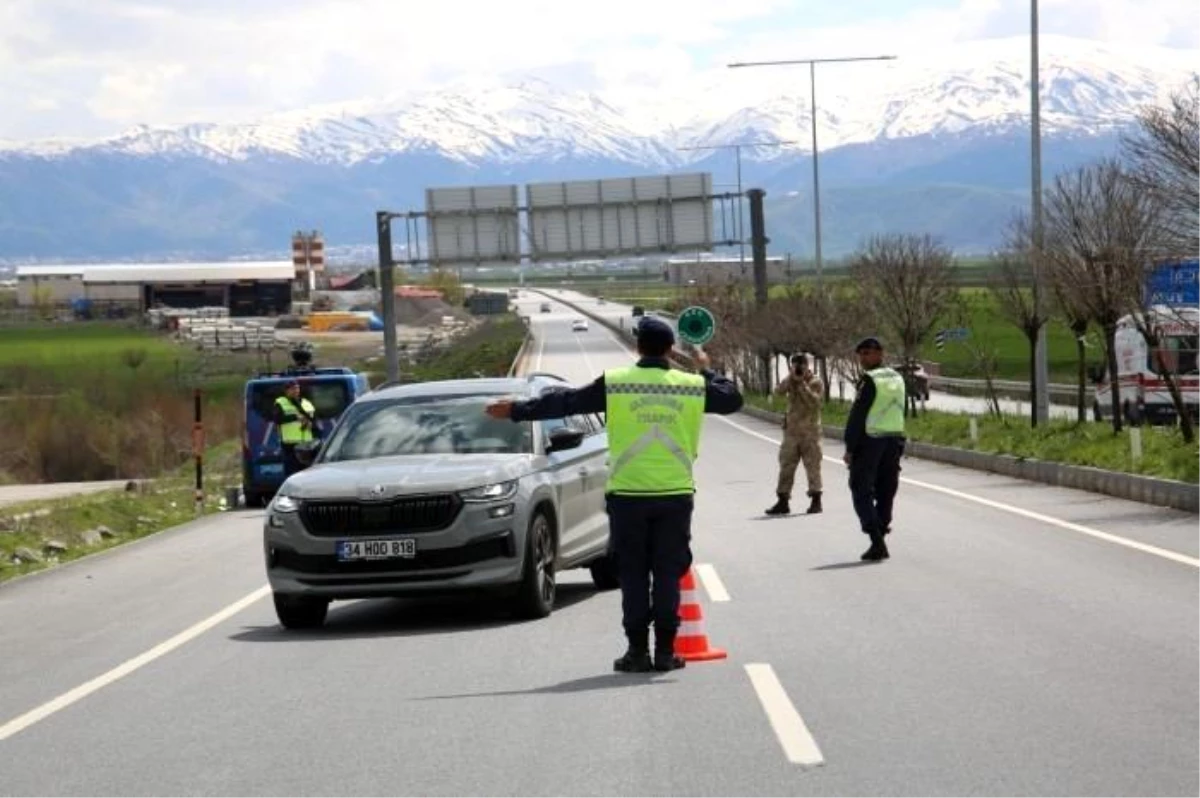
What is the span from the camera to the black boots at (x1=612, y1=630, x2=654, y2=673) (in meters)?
11.4

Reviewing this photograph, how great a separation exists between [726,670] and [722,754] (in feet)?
8.35

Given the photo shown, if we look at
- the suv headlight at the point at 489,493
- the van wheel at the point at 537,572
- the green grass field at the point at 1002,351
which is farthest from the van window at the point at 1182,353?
the suv headlight at the point at 489,493

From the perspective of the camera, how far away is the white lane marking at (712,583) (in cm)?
1537

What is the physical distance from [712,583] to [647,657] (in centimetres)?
490

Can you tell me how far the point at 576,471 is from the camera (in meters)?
15.7

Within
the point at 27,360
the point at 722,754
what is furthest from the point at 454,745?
the point at 27,360

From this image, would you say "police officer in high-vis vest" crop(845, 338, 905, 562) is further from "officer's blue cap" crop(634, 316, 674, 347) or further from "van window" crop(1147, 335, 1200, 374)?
"van window" crop(1147, 335, 1200, 374)

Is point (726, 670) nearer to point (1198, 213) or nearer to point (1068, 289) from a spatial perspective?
point (1198, 213)

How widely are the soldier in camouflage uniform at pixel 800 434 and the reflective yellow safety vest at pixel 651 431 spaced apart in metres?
13.0

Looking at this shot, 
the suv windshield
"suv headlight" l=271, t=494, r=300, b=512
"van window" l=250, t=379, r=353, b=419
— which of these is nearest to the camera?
"suv headlight" l=271, t=494, r=300, b=512

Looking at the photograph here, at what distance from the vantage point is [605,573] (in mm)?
16422

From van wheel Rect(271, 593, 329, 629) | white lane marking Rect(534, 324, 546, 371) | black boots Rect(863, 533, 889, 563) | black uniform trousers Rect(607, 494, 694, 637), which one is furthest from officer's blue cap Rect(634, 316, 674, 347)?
white lane marking Rect(534, 324, 546, 371)

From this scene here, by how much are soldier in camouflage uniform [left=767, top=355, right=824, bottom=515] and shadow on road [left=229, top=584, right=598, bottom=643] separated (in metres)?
7.87

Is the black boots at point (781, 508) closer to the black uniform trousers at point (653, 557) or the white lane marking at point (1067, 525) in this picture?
the white lane marking at point (1067, 525)
